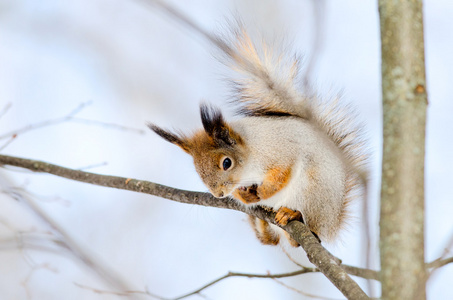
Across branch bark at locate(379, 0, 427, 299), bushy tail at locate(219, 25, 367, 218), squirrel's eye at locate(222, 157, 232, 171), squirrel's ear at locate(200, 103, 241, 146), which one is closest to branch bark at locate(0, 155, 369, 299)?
squirrel's eye at locate(222, 157, 232, 171)

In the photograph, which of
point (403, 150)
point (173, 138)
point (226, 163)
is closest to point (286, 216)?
point (226, 163)

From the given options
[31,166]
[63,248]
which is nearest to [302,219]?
[63,248]

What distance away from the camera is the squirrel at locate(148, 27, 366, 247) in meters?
2.27

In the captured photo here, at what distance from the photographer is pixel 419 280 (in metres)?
0.80

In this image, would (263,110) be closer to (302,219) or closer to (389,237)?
(302,219)

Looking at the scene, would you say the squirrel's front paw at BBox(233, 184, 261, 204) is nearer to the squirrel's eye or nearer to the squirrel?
the squirrel

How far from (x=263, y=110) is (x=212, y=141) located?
32 cm

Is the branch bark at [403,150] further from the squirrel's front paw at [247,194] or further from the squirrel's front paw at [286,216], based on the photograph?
the squirrel's front paw at [247,194]

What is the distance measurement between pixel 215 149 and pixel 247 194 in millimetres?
312

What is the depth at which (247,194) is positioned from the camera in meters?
2.35

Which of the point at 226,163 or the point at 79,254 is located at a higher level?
the point at 226,163

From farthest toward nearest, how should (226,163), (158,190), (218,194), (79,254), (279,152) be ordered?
(226,163) → (279,152) → (218,194) → (158,190) → (79,254)

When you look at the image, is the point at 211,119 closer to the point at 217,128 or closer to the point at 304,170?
the point at 217,128

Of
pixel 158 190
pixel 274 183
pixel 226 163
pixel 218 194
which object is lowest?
pixel 158 190
